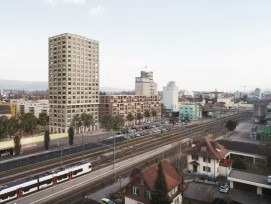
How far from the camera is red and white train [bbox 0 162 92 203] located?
42875mm

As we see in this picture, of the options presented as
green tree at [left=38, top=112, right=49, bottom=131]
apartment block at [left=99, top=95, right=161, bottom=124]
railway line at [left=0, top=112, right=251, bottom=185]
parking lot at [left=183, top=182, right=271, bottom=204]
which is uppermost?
apartment block at [left=99, top=95, right=161, bottom=124]

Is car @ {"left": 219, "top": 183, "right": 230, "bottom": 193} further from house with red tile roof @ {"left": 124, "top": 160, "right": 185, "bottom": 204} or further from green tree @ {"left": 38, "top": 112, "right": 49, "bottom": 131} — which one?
green tree @ {"left": 38, "top": 112, "right": 49, "bottom": 131}

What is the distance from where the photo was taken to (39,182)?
47.6m

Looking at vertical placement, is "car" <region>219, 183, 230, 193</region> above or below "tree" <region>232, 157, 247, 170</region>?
below

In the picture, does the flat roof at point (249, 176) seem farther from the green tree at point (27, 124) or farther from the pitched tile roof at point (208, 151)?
the green tree at point (27, 124)

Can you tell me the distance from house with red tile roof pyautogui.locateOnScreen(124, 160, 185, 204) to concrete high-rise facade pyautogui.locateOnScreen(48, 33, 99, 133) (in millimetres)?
78888

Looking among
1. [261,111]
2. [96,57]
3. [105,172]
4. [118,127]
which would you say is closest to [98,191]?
[105,172]

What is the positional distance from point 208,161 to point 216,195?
1194 centimetres

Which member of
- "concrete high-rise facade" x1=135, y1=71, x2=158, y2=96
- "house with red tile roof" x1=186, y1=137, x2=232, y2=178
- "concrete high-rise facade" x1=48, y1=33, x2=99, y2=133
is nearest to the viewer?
"house with red tile roof" x1=186, y1=137, x2=232, y2=178

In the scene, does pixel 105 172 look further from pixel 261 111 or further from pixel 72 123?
pixel 261 111

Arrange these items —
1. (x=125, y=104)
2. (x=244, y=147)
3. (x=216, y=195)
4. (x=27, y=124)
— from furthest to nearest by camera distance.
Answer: (x=125, y=104) → (x=27, y=124) → (x=244, y=147) → (x=216, y=195)

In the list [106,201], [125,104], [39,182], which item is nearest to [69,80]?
[125,104]

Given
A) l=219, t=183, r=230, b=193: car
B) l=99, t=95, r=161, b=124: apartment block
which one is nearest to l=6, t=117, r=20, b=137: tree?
l=99, t=95, r=161, b=124: apartment block

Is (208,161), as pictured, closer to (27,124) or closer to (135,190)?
(135,190)
